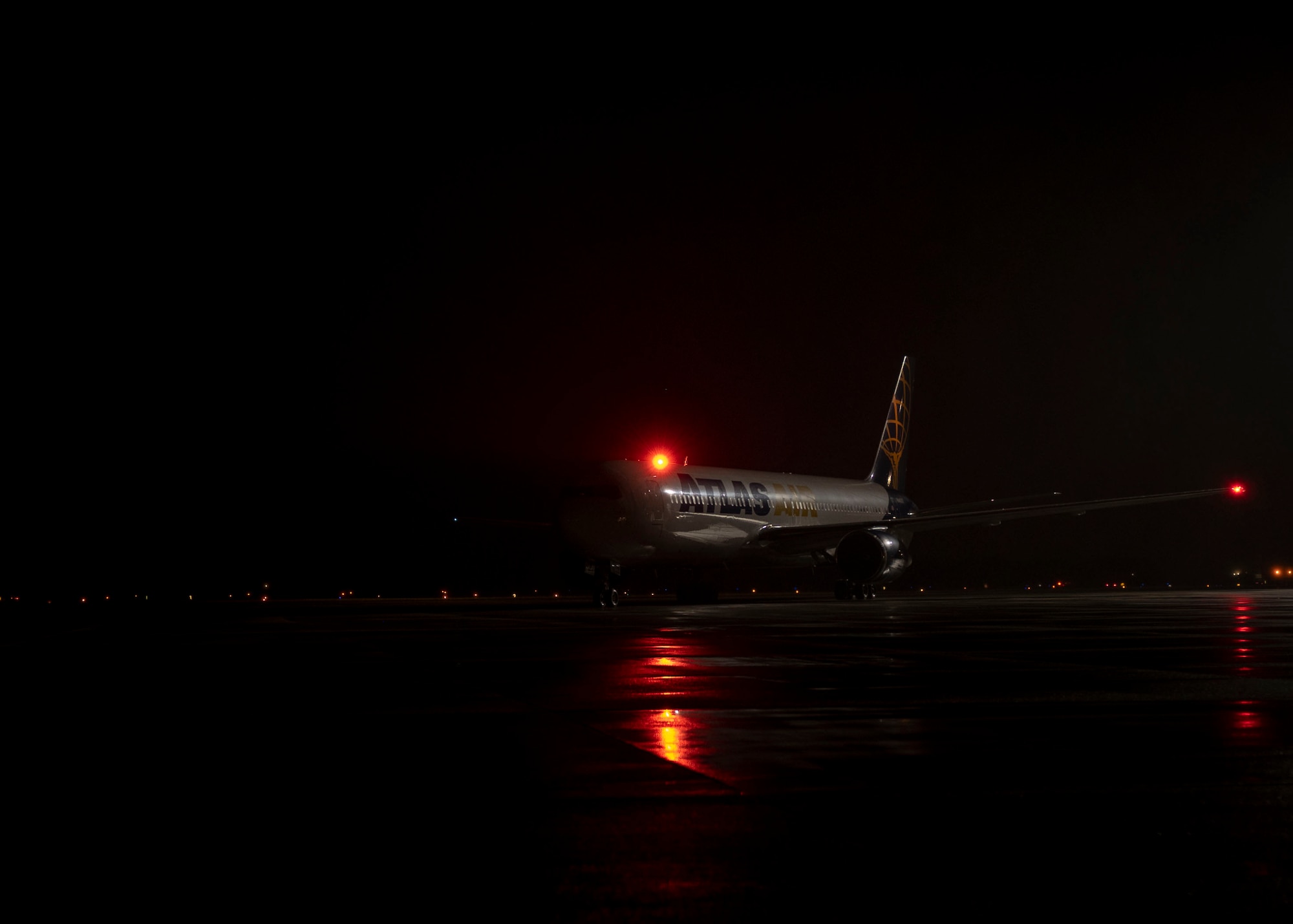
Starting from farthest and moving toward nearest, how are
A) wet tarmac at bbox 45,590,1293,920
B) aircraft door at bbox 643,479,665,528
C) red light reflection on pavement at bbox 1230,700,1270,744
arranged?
aircraft door at bbox 643,479,665,528 → red light reflection on pavement at bbox 1230,700,1270,744 → wet tarmac at bbox 45,590,1293,920

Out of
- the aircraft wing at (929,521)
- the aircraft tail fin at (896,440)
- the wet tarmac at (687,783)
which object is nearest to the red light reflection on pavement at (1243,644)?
the wet tarmac at (687,783)

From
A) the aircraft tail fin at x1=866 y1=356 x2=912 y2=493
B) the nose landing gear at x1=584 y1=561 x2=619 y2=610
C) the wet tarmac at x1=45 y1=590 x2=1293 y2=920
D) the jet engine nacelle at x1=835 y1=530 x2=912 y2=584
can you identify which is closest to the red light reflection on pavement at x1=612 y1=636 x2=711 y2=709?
the wet tarmac at x1=45 y1=590 x2=1293 y2=920

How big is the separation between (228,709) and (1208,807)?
7116 millimetres

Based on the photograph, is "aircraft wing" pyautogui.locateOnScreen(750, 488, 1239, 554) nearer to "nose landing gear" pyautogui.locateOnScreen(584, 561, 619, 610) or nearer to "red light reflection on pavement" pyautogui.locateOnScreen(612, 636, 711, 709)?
"nose landing gear" pyautogui.locateOnScreen(584, 561, 619, 610)

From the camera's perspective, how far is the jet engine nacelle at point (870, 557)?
A: 4153 cm

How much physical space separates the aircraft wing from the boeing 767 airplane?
43 millimetres

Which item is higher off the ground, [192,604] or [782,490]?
[782,490]

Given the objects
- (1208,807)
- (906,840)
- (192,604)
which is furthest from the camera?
(192,604)

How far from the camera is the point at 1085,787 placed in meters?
6.07

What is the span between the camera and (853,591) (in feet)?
140

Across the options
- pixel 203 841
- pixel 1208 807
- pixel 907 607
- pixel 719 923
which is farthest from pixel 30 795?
pixel 907 607

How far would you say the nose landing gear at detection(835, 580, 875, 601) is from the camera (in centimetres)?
4269

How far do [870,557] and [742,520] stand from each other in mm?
4343

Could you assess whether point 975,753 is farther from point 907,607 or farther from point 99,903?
point 907,607
